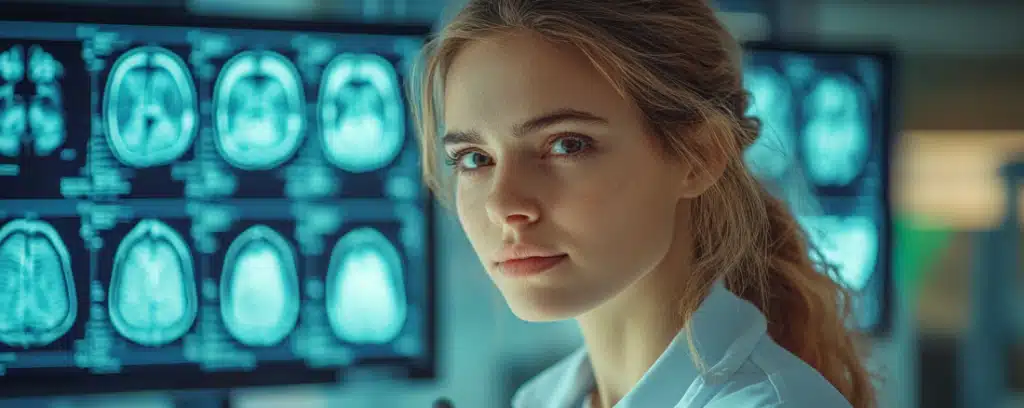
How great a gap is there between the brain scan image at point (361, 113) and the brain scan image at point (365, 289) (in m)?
0.10

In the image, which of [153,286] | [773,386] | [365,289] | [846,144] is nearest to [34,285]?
[153,286]

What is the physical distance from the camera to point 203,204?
1235 millimetres

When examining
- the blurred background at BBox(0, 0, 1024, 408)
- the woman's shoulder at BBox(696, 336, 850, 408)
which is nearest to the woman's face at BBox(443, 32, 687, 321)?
the woman's shoulder at BBox(696, 336, 850, 408)

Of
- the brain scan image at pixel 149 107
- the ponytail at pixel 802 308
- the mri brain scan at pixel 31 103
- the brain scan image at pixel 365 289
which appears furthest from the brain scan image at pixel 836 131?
the mri brain scan at pixel 31 103

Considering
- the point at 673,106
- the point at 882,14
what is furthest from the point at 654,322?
the point at 882,14

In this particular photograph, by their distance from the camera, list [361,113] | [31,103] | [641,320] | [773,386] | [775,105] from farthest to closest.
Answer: [775,105]
[361,113]
[31,103]
[641,320]
[773,386]

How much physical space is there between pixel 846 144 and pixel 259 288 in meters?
0.89

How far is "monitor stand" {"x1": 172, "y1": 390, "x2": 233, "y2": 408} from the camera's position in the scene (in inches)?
50.6

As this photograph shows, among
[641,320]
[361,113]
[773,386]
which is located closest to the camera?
[773,386]

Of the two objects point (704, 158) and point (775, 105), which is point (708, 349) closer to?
point (704, 158)

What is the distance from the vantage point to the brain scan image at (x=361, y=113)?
4.19ft

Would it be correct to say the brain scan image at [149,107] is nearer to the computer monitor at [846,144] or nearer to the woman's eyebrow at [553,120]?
the woman's eyebrow at [553,120]

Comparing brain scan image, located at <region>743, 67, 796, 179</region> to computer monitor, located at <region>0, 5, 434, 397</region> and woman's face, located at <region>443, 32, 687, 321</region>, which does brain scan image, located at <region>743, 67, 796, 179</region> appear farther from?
woman's face, located at <region>443, 32, 687, 321</region>

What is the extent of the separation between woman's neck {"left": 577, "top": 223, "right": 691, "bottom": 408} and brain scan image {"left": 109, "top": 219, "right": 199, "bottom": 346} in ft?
1.76
